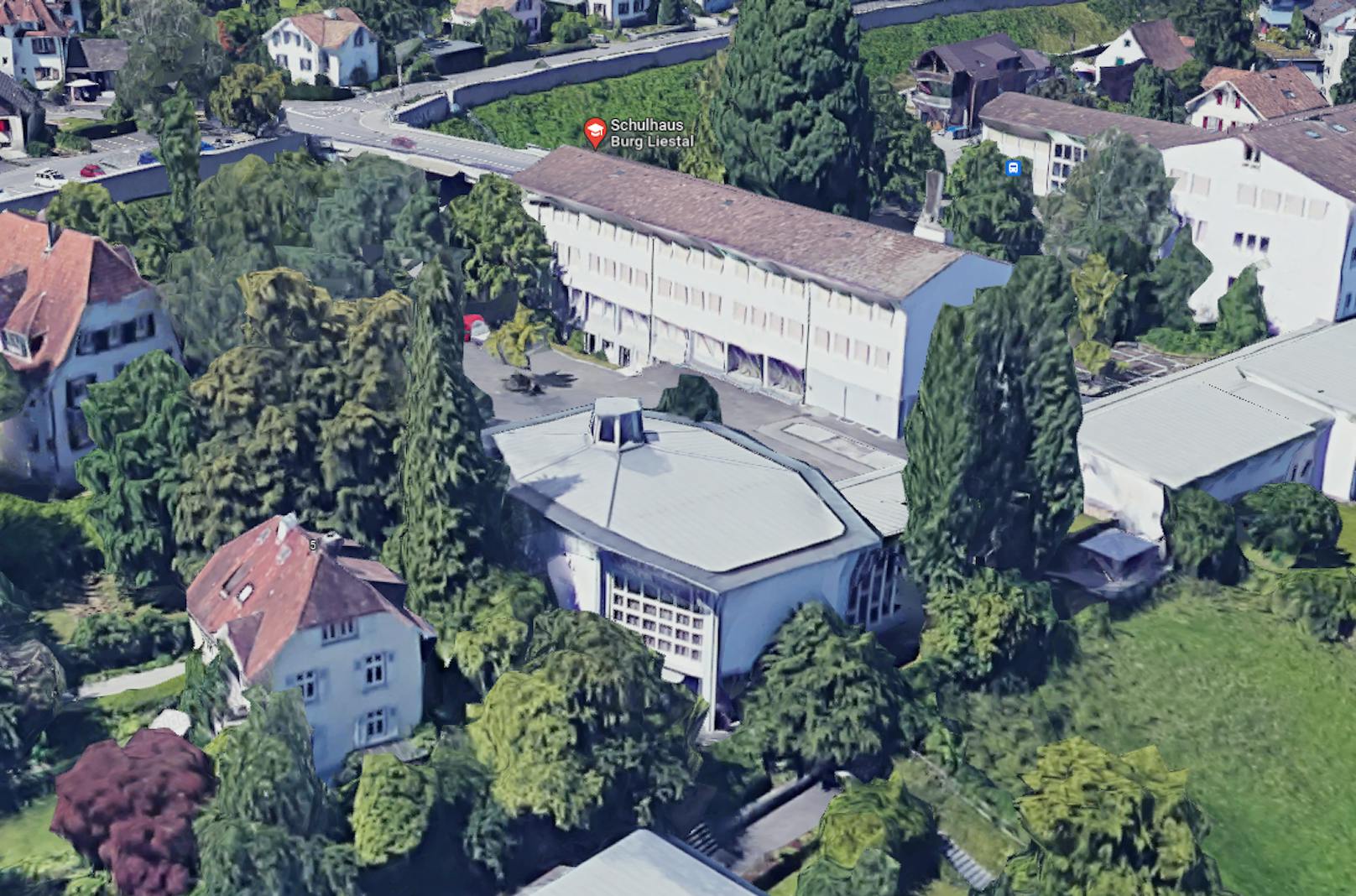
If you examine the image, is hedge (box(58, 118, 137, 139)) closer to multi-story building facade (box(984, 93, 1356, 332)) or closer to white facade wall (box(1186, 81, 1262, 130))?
multi-story building facade (box(984, 93, 1356, 332))

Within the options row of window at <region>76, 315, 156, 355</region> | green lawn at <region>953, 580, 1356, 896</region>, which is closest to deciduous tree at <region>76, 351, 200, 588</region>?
row of window at <region>76, 315, 156, 355</region>

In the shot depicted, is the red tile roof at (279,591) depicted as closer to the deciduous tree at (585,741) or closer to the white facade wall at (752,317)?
the deciduous tree at (585,741)

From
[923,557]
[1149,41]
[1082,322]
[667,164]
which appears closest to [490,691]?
[923,557]

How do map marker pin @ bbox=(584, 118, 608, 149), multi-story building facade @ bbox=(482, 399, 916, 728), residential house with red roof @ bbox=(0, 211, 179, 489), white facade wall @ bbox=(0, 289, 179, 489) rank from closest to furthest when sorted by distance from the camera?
multi-story building facade @ bbox=(482, 399, 916, 728), white facade wall @ bbox=(0, 289, 179, 489), residential house with red roof @ bbox=(0, 211, 179, 489), map marker pin @ bbox=(584, 118, 608, 149)

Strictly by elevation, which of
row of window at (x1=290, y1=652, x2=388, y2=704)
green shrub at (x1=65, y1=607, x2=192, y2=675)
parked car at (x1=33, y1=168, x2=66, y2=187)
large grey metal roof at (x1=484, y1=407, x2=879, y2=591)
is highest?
large grey metal roof at (x1=484, y1=407, x2=879, y2=591)

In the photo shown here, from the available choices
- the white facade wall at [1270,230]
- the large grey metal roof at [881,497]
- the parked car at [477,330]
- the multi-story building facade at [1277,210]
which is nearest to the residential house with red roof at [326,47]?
the parked car at [477,330]

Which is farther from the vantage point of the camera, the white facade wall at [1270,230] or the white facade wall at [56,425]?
the white facade wall at [1270,230]
